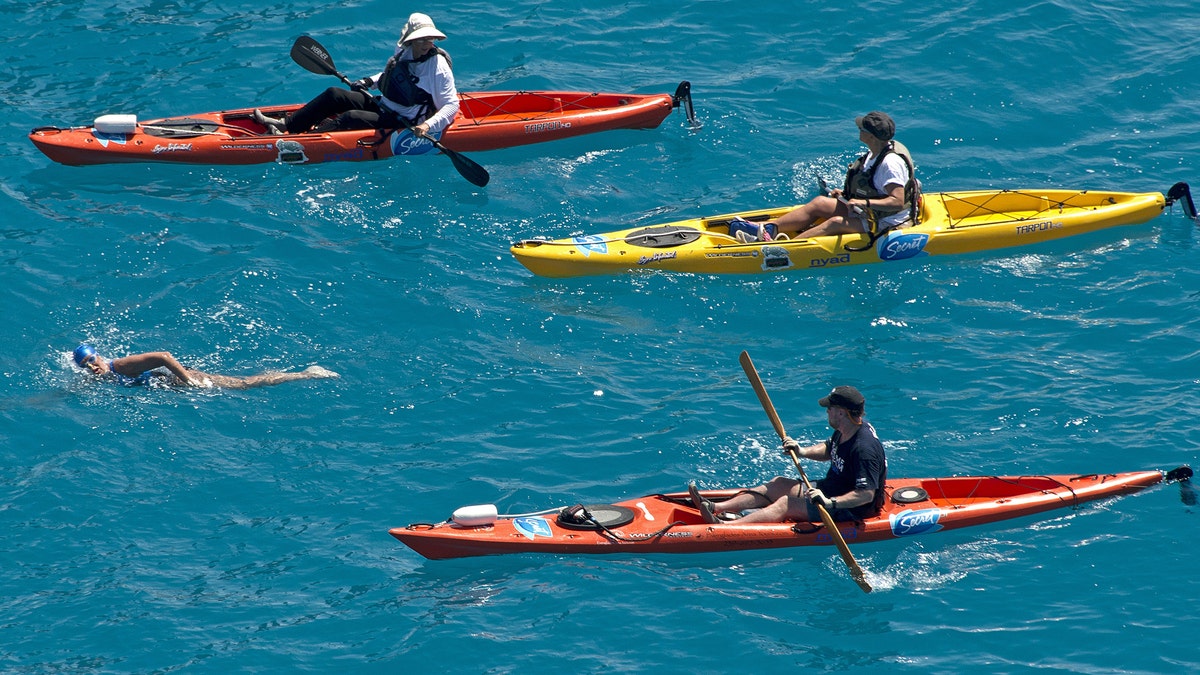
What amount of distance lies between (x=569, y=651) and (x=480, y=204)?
6.31 metres

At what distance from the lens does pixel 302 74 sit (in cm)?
1580

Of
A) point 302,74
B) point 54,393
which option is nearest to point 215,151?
point 302,74

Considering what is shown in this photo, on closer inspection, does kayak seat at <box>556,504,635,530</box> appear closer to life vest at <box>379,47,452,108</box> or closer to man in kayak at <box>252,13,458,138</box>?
man in kayak at <box>252,13,458,138</box>

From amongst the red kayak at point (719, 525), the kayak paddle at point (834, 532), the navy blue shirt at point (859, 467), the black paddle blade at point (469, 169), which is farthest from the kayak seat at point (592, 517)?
the black paddle blade at point (469, 169)

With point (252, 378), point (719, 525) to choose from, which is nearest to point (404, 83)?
point (252, 378)

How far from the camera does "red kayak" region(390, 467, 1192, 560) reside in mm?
9312

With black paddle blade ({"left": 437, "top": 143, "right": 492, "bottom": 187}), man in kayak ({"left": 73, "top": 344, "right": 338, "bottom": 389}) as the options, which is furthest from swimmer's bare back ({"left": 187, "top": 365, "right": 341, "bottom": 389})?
black paddle blade ({"left": 437, "top": 143, "right": 492, "bottom": 187})

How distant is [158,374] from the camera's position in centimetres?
1098

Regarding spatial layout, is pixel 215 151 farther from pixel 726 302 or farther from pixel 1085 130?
pixel 1085 130

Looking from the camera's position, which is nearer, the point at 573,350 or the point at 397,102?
the point at 573,350

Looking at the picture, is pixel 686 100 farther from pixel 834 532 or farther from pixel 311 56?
pixel 834 532

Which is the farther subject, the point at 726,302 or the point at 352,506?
the point at 726,302

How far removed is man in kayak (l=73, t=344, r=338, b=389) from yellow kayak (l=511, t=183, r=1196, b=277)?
8.81ft

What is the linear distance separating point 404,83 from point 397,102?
26 cm
